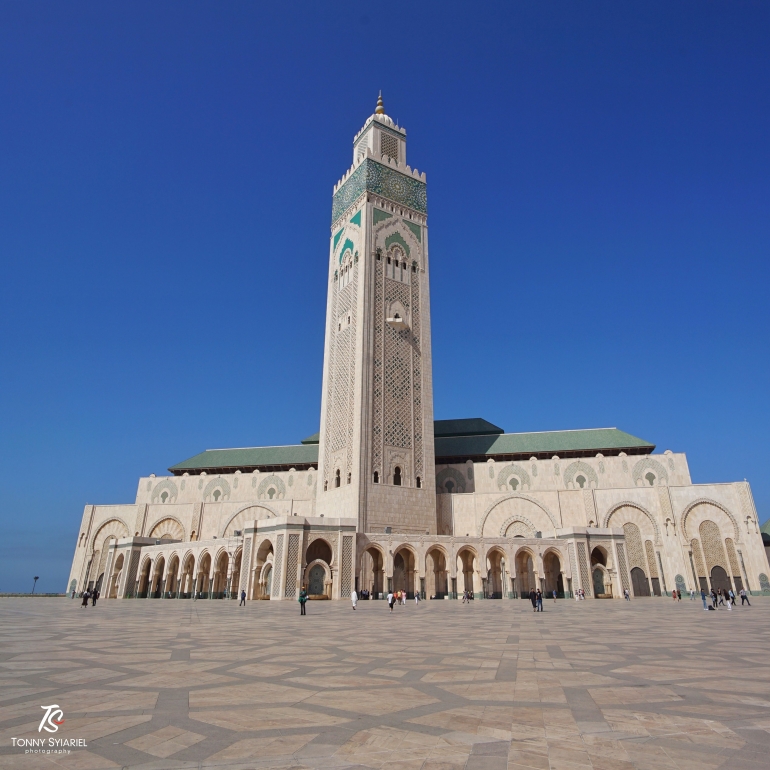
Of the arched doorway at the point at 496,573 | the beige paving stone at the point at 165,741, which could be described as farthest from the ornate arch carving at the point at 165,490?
the beige paving stone at the point at 165,741

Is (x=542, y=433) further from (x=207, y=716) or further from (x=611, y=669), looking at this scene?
(x=207, y=716)

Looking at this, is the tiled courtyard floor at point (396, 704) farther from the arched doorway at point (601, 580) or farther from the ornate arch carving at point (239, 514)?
the ornate arch carving at point (239, 514)

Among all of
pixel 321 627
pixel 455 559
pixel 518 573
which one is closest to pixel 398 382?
pixel 455 559

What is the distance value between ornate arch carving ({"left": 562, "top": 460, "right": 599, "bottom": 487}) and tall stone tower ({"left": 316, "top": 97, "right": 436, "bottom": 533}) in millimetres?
9612

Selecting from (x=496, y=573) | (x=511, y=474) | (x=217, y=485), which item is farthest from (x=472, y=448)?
(x=217, y=485)

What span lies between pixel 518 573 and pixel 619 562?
18.2 ft

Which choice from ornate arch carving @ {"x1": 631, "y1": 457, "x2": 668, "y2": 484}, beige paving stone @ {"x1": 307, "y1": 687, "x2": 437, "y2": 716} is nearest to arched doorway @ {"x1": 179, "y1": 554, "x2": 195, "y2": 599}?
ornate arch carving @ {"x1": 631, "y1": 457, "x2": 668, "y2": 484}

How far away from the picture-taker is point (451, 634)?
31.1ft

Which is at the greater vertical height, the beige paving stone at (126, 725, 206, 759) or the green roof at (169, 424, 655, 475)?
the green roof at (169, 424, 655, 475)

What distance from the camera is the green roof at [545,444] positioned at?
37.8m

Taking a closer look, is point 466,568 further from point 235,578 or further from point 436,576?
point 235,578

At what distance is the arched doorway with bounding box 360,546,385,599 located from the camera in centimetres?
2834

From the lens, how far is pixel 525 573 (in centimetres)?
3281

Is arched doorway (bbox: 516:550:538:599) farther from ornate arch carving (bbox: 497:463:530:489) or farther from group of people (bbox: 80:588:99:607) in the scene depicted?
group of people (bbox: 80:588:99:607)
